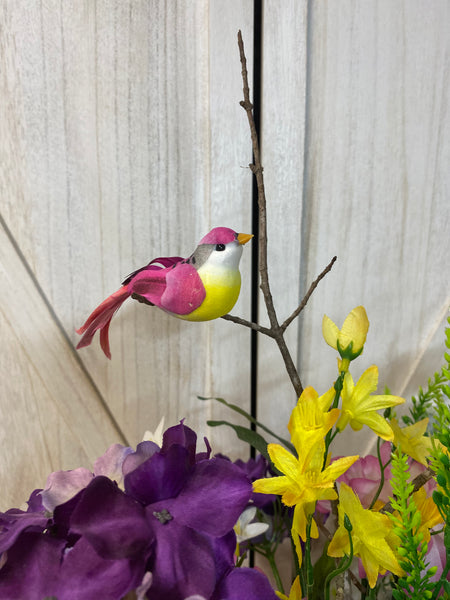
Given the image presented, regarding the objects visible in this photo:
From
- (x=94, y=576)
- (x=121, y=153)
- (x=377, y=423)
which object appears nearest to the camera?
(x=94, y=576)

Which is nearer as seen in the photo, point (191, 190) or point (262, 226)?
point (262, 226)

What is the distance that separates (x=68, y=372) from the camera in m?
0.64

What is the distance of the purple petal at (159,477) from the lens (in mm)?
364

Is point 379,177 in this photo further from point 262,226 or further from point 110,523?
point 110,523

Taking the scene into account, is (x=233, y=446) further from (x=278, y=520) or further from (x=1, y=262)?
(x=1, y=262)

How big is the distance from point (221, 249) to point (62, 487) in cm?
23

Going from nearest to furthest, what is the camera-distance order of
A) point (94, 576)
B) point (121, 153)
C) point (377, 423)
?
point (94, 576)
point (377, 423)
point (121, 153)

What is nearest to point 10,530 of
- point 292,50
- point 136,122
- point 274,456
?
point 274,456

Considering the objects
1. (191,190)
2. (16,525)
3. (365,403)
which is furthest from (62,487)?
(191,190)

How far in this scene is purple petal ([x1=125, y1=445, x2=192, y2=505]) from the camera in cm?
36

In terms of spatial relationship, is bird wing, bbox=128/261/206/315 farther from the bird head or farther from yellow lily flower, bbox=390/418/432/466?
yellow lily flower, bbox=390/418/432/466

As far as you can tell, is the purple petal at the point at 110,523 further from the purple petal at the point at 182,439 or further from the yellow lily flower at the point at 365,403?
the yellow lily flower at the point at 365,403

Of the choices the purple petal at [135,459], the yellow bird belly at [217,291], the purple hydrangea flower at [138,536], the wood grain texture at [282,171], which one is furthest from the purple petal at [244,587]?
the wood grain texture at [282,171]

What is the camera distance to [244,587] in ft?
1.21
